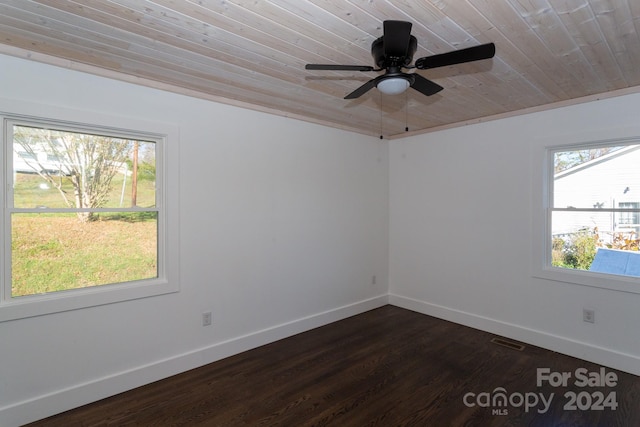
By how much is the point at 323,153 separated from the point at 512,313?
2.84 meters

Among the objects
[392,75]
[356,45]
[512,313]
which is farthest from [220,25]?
[512,313]

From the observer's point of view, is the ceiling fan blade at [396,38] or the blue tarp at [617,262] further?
the blue tarp at [617,262]

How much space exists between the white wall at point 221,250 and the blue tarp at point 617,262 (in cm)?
240

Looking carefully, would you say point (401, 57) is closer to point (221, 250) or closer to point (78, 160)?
point (221, 250)

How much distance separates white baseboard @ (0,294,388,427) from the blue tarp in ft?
9.51

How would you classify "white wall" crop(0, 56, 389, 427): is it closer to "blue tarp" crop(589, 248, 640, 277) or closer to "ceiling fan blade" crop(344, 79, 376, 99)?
"ceiling fan blade" crop(344, 79, 376, 99)

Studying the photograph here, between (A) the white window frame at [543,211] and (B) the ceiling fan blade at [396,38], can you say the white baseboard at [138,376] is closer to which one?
(A) the white window frame at [543,211]

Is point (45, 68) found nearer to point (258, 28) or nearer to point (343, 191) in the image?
point (258, 28)

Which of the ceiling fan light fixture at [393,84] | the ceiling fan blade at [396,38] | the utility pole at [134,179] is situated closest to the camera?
the ceiling fan blade at [396,38]

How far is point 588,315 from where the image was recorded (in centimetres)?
304

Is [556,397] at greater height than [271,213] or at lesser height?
lesser

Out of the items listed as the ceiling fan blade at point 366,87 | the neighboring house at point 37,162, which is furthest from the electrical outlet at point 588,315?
the neighboring house at point 37,162

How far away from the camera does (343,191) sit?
164 inches

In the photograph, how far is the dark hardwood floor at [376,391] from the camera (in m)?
2.21
